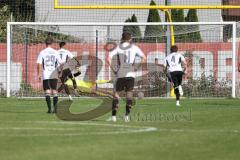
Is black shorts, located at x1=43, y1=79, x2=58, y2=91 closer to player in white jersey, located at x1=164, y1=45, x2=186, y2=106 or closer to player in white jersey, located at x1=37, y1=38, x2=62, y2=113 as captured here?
player in white jersey, located at x1=37, y1=38, x2=62, y2=113

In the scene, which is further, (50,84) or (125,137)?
(50,84)

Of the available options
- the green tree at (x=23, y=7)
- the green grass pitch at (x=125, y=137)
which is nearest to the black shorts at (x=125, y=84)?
the green grass pitch at (x=125, y=137)

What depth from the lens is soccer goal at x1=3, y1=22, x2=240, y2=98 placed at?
25656 mm

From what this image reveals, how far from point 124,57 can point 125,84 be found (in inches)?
24.1

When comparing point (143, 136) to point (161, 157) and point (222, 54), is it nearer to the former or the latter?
point (161, 157)

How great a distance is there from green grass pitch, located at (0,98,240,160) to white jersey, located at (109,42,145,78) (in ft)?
3.61

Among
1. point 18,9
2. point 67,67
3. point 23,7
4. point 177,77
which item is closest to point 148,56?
point 67,67

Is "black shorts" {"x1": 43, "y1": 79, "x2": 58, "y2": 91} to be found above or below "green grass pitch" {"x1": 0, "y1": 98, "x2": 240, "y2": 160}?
above

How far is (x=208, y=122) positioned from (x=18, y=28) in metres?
13.8

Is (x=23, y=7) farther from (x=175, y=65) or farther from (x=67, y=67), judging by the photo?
(x=175, y=65)

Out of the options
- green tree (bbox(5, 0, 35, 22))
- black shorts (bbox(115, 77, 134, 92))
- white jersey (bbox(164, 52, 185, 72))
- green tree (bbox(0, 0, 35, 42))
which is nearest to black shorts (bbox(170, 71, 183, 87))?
white jersey (bbox(164, 52, 185, 72))

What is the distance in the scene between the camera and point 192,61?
87.4 ft

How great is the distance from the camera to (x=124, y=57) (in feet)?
49.0

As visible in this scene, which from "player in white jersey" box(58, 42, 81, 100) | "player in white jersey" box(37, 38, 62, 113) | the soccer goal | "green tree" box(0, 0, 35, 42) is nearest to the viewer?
"player in white jersey" box(37, 38, 62, 113)
